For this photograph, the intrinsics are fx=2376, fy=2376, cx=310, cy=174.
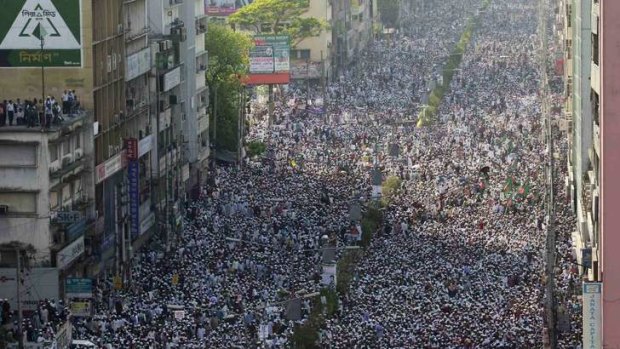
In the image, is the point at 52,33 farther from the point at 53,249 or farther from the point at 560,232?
the point at 560,232

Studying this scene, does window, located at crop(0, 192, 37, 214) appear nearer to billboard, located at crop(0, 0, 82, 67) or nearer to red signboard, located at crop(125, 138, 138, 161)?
billboard, located at crop(0, 0, 82, 67)

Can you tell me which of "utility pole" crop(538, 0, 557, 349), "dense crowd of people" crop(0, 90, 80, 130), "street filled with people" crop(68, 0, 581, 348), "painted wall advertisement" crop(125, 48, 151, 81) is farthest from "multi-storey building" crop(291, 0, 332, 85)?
"dense crowd of people" crop(0, 90, 80, 130)

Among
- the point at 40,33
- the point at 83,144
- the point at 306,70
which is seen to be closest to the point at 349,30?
the point at 306,70

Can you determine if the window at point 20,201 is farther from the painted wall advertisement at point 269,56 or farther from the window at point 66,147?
the painted wall advertisement at point 269,56

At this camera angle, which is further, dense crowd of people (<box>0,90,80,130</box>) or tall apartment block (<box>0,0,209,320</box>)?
dense crowd of people (<box>0,90,80,130</box>)

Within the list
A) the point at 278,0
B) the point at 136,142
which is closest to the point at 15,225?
the point at 136,142

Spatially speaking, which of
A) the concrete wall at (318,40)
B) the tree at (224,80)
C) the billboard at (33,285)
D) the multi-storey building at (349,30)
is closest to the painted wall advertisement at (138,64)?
the billboard at (33,285)

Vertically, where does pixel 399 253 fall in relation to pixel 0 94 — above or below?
below
